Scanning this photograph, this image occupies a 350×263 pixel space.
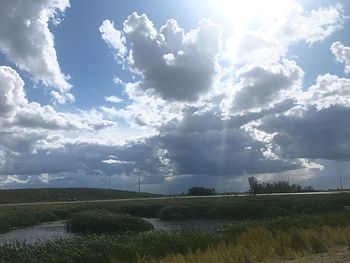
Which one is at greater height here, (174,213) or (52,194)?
(52,194)

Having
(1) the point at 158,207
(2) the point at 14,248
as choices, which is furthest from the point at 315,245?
(1) the point at 158,207

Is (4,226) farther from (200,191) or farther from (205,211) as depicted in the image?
(200,191)

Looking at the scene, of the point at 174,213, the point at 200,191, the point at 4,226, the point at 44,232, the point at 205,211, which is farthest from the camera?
the point at 200,191

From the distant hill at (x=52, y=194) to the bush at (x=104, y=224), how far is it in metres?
77.8

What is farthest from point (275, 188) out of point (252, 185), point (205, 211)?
point (205, 211)

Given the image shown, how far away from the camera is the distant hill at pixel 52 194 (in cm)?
13431

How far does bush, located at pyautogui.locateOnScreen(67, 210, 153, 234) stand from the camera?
50.0 meters

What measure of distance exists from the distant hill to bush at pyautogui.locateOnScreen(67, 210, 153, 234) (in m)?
77.8

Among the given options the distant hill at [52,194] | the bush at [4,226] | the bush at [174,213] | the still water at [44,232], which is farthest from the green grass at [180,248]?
the distant hill at [52,194]

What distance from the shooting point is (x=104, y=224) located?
5053 cm

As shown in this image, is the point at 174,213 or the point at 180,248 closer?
the point at 180,248

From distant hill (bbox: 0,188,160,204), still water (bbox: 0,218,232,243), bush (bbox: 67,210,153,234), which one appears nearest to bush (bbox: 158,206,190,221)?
still water (bbox: 0,218,232,243)

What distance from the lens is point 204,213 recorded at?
70.6m

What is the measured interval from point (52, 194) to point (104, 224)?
101 meters
